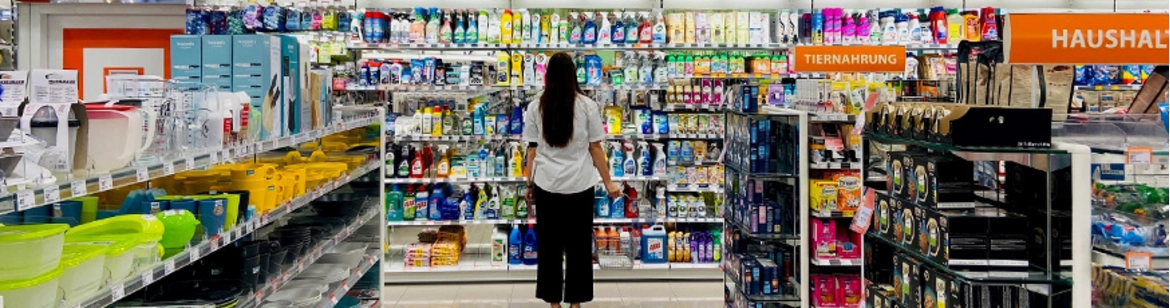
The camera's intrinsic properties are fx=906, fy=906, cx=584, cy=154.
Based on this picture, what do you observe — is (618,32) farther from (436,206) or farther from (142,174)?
(142,174)

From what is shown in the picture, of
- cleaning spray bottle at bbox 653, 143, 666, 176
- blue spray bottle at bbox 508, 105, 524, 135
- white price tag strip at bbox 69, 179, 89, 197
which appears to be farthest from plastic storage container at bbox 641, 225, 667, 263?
white price tag strip at bbox 69, 179, 89, 197

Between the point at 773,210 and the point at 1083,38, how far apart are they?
192 cm

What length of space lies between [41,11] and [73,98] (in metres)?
4.92

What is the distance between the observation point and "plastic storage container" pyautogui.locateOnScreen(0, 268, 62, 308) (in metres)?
1.70

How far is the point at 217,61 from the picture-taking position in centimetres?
328

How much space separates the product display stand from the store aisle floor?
5.20ft

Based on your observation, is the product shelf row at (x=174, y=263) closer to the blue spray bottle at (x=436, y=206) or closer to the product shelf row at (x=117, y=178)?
the product shelf row at (x=117, y=178)

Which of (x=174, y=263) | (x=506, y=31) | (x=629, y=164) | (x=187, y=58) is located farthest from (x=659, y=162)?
(x=174, y=263)

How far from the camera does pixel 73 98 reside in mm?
2117

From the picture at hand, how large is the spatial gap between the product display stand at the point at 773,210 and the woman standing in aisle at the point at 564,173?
2.50 ft

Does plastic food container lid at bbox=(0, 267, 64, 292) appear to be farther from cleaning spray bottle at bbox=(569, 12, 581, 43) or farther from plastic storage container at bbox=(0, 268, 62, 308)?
cleaning spray bottle at bbox=(569, 12, 581, 43)

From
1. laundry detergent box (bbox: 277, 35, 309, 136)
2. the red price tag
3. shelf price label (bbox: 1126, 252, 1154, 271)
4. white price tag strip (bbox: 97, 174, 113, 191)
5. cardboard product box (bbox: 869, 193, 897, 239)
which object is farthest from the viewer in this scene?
laundry detergent box (bbox: 277, 35, 309, 136)

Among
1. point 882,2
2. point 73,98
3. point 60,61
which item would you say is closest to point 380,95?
point 60,61

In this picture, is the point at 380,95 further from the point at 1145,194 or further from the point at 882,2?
the point at 1145,194
